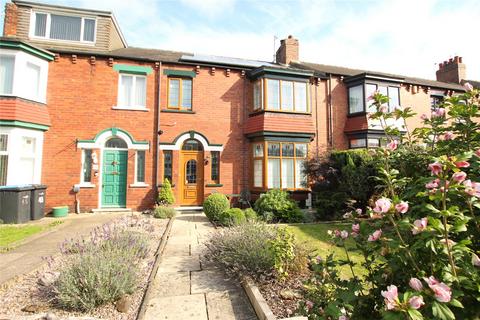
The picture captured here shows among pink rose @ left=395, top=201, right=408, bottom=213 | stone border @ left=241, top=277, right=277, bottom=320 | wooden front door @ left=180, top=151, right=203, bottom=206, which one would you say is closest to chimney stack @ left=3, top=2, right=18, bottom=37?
wooden front door @ left=180, top=151, right=203, bottom=206

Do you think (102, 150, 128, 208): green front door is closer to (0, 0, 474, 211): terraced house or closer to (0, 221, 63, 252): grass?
(0, 0, 474, 211): terraced house

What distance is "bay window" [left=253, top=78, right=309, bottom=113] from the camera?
12473 mm

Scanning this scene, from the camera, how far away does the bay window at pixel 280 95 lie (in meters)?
12.5

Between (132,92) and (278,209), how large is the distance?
863cm

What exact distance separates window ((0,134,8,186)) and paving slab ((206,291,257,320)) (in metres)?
10.2

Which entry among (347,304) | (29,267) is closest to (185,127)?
(29,267)

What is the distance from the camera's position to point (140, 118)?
38.8ft

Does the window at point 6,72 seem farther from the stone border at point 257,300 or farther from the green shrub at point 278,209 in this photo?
the stone border at point 257,300

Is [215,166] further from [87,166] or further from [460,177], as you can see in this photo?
[460,177]

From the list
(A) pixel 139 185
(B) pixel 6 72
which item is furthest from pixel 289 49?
(B) pixel 6 72

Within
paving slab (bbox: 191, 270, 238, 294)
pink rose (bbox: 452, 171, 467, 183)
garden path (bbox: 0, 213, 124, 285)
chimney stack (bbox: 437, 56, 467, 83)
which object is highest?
chimney stack (bbox: 437, 56, 467, 83)

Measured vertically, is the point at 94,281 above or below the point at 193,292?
above

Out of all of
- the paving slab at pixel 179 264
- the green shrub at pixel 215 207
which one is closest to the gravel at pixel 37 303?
the paving slab at pixel 179 264

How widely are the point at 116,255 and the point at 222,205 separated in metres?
5.34
